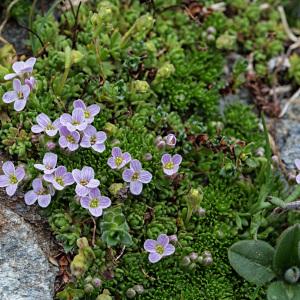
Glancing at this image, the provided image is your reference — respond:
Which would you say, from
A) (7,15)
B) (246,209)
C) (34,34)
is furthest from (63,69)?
(246,209)

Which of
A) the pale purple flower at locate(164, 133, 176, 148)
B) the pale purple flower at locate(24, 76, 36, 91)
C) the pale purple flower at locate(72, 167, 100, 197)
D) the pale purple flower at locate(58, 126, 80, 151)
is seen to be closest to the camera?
the pale purple flower at locate(72, 167, 100, 197)

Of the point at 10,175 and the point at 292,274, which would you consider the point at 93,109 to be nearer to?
the point at 10,175

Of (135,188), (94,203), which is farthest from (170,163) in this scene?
(94,203)

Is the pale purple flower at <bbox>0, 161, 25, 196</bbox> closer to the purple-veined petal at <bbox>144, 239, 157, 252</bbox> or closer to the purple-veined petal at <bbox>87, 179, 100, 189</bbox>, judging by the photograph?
the purple-veined petal at <bbox>87, 179, 100, 189</bbox>

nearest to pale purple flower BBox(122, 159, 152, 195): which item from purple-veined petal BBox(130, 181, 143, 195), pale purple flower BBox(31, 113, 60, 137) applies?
purple-veined petal BBox(130, 181, 143, 195)

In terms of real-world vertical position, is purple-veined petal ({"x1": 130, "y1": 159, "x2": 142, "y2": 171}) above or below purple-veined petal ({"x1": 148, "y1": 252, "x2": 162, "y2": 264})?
above

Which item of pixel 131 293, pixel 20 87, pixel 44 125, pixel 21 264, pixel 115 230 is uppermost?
pixel 20 87
